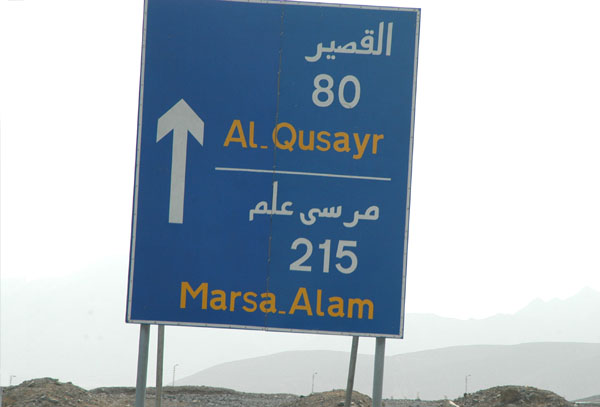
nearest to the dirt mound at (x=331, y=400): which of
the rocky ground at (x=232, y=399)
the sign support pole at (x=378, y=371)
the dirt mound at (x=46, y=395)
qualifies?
the rocky ground at (x=232, y=399)

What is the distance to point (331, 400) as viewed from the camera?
25.0m

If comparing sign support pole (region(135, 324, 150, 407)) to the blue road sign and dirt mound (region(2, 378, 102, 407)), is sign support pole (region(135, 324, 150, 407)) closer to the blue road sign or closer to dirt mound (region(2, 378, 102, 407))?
the blue road sign

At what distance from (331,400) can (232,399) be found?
24.6 ft

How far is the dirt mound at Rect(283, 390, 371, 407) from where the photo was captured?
24.4m

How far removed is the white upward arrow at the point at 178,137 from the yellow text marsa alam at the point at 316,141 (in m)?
0.40

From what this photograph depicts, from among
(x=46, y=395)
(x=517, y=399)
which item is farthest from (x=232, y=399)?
(x=517, y=399)

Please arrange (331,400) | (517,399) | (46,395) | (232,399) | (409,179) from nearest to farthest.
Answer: (409,179) < (46,395) < (331,400) < (517,399) < (232,399)

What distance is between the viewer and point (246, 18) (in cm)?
910

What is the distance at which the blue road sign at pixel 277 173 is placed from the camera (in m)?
8.88

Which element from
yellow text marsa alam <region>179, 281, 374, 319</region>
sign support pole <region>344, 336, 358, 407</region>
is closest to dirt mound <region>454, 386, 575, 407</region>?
sign support pole <region>344, 336, 358, 407</region>

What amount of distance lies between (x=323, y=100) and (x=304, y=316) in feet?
7.58

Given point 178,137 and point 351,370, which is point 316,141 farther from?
point 351,370

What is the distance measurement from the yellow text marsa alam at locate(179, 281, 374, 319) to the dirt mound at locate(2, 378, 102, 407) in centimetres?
1532

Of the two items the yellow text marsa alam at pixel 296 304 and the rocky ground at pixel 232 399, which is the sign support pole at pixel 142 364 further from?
the rocky ground at pixel 232 399
